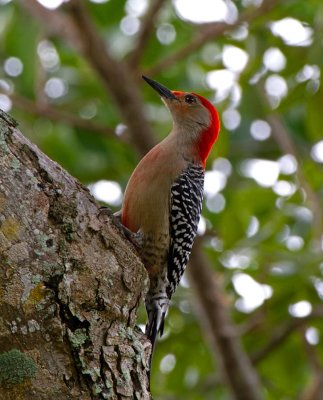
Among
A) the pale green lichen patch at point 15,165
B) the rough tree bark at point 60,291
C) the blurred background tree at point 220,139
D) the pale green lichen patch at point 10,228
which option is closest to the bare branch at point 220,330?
the blurred background tree at point 220,139

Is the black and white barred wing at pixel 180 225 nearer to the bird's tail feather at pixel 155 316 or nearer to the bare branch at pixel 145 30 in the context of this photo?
the bird's tail feather at pixel 155 316

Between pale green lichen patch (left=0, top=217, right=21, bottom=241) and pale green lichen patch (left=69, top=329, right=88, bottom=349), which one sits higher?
pale green lichen patch (left=0, top=217, right=21, bottom=241)

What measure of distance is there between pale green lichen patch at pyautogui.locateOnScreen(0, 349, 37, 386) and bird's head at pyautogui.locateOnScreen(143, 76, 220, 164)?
9.86 feet

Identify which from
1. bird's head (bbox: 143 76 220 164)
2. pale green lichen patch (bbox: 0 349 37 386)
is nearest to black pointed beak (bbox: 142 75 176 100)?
bird's head (bbox: 143 76 220 164)

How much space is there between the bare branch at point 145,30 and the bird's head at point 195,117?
64cm

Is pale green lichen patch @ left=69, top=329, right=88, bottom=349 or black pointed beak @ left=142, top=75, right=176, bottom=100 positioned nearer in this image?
pale green lichen patch @ left=69, top=329, right=88, bottom=349

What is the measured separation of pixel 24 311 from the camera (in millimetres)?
2818

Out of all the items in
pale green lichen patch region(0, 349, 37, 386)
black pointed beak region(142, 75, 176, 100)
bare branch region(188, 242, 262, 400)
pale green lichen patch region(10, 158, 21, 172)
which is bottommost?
pale green lichen patch region(0, 349, 37, 386)

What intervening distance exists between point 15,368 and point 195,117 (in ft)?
11.1

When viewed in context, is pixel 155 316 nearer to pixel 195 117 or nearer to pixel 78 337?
pixel 195 117

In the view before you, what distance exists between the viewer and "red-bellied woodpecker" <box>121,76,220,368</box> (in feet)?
16.1

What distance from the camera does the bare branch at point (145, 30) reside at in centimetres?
641

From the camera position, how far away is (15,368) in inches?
108

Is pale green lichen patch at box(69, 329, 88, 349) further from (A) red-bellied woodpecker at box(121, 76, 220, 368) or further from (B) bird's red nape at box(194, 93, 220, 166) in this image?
(B) bird's red nape at box(194, 93, 220, 166)
